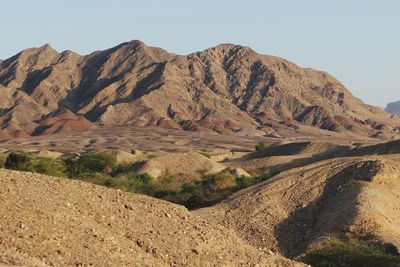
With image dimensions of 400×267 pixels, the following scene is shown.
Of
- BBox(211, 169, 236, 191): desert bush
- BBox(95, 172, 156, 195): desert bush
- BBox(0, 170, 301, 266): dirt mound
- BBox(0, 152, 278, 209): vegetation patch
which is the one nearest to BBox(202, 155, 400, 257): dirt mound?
BBox(0, 152, 278, 209): vegetation patch

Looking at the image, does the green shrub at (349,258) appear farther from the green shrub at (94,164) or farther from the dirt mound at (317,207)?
the green shrub at (94,164)

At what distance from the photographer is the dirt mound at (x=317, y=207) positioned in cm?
2933

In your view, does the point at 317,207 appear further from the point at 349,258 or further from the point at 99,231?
the point at 99,231

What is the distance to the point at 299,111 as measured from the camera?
186375mm

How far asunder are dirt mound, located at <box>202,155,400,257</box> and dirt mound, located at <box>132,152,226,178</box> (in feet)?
58.8

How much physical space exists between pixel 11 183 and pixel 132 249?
3.38m

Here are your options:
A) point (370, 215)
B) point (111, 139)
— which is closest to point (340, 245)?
point (370, 215)

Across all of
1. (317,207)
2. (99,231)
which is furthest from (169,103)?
(99,231)

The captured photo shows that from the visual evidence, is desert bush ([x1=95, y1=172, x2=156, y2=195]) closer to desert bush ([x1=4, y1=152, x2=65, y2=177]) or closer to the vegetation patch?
the vegetation patch

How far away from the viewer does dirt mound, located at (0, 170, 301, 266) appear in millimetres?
13250

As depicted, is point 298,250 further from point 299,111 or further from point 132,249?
point 299,111

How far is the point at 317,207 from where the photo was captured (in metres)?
33.1

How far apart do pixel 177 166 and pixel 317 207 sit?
24240mm

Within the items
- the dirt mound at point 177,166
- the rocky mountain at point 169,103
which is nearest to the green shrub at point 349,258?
the dirt mound at point 177,166
